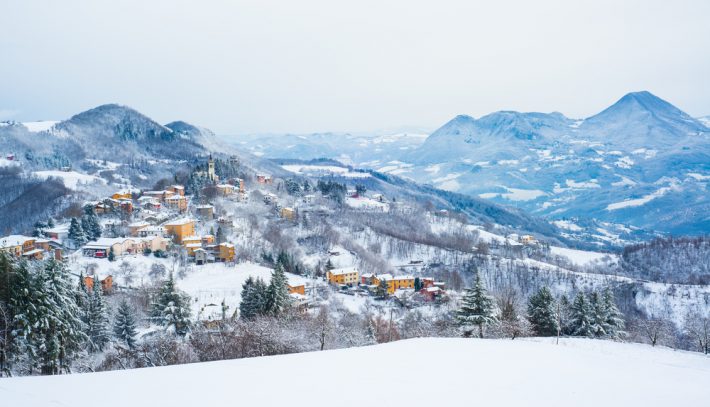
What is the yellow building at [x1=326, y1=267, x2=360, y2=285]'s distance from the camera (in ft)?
178

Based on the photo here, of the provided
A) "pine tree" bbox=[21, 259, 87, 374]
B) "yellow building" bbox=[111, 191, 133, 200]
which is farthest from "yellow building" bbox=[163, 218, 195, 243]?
"pine tree" bbox=[21, 259, 87, 374]

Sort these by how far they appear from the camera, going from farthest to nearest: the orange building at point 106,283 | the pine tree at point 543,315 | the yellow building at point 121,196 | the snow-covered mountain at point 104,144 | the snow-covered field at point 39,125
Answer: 1. the snow-covered field at point 39,125
2. the snow-covered mountain at point 104,144
3. the yellow building at point 121,196
4. the orange building at point 106,283
5. the pine tree at point 543,315

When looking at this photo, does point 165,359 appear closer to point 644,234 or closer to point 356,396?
point 356,396

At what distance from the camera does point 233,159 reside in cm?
→ 9831

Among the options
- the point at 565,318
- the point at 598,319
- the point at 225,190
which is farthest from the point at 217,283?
the point at 225,190

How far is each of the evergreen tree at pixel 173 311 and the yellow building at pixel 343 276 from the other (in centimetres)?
3117

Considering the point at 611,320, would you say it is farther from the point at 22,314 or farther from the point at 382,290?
the point at 22,314

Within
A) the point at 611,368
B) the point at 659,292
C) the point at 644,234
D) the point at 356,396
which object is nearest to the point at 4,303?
the point at 356,396

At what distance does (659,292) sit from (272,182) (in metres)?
72.1

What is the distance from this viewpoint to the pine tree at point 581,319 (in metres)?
27.9

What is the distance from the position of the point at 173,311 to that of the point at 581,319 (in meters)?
24.0

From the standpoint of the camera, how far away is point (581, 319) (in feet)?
92.9

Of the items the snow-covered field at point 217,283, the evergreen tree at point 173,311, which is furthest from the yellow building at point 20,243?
the evergreen tree at point 173,311

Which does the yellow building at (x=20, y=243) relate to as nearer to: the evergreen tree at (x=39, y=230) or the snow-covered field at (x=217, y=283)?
the evergreen tree at (x=39, y=230)
